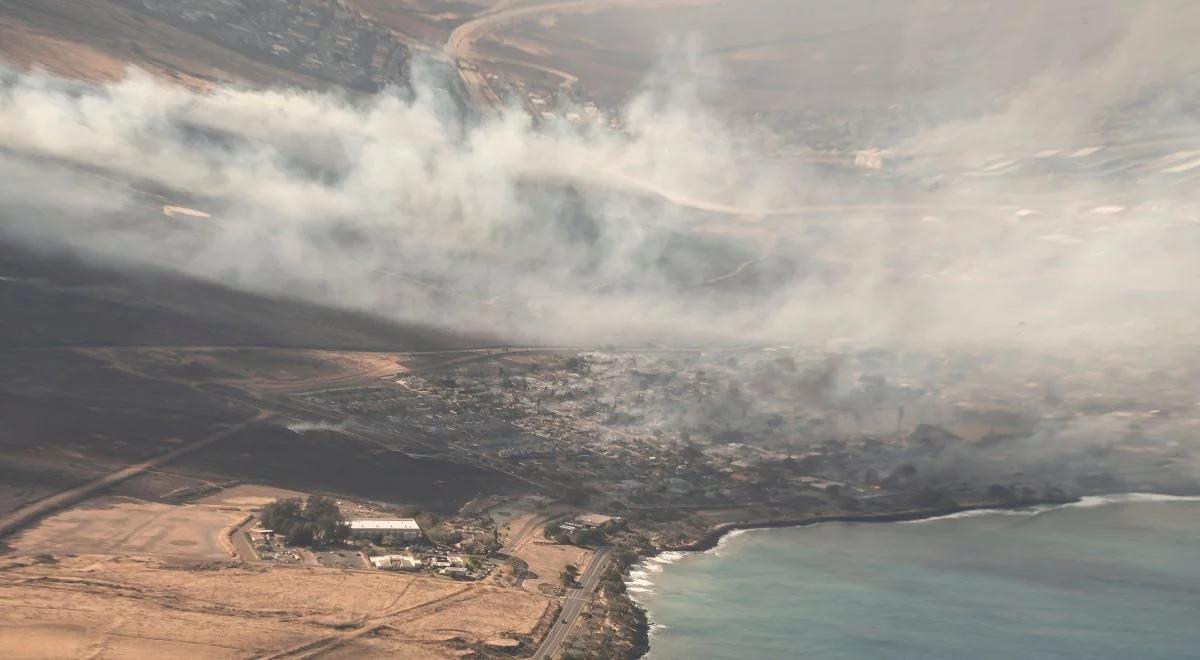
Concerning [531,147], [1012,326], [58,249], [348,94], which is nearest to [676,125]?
[531,147]

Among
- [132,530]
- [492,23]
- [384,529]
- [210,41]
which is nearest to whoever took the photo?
[132,530]

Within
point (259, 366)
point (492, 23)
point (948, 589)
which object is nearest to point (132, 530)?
point (259, 366)

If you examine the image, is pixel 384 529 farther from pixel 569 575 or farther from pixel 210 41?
pixel 210 41

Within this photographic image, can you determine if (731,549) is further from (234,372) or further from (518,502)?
(234,372)

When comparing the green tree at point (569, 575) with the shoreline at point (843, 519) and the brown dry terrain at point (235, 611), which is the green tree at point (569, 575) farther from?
the shoreline at point (843, 519)

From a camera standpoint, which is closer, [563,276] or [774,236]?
[563,276]

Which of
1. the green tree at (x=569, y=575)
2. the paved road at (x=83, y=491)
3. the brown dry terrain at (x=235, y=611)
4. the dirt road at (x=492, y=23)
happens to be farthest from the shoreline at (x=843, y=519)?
the dirt road at (x=492, y=23)
